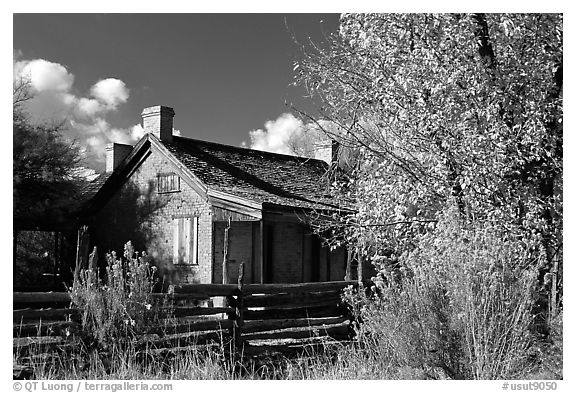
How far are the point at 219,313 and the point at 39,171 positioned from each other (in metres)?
11.5

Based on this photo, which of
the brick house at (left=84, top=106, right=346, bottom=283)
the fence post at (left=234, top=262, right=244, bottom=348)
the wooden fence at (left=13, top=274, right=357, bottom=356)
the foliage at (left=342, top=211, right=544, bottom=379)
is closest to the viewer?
the foliage at (left=342, top=211, right=544, bottom=379)

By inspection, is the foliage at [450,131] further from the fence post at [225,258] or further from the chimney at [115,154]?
the chimney at [115,154]

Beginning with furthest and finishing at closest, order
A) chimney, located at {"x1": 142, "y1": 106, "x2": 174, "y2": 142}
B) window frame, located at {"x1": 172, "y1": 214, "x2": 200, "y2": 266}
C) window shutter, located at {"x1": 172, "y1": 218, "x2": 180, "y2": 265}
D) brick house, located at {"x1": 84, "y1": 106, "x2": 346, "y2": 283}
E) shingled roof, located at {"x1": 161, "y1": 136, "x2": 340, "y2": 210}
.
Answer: chimney, located at {"x1": 142, "y1": 106, "x2": 174, "y2": 142}
window shutter, located at {"x1": 172, "y1": 218, "x2": 180, "y2": 265}
window frame, located at {"x1": 172, "y1": 214, "x2": 200, "y2": 266}
shingled roof, located at {"x1": 161, "y1": 136, "x2": 340, "y2": 210}
brick house, located at {"x1": 84, "y1": 106, "x2": 346, "y2": 283}

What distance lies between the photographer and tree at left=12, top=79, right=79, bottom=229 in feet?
67.0

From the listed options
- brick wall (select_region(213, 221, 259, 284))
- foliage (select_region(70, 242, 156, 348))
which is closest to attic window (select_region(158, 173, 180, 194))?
brick wall (select_region(213, 221, 259, 284))

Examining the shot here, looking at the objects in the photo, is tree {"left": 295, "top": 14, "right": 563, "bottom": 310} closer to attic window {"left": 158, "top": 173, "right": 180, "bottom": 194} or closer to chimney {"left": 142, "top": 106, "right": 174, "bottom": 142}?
attic window {"left": 158, "top": 173, "right": 180, "bottom": 194}

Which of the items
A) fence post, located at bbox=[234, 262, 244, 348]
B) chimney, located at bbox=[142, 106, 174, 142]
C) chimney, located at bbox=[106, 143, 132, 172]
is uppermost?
chimney, located at bbox=[142, 106, 174, 142]

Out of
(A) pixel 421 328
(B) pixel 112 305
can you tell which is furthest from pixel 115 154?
(A) pixel 421 328

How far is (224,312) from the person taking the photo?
427 inches

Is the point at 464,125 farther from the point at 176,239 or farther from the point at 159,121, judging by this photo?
the point at 159,121

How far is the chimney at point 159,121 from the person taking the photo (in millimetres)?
20406

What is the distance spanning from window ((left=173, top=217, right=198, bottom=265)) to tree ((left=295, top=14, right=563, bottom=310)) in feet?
26.9
